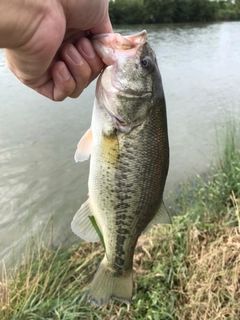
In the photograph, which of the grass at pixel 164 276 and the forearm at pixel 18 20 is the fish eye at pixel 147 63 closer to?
the forearm at pixel 18 20

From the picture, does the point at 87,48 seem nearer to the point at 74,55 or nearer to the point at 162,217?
the point at 74,55

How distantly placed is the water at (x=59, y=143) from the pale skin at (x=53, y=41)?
12.2 feet

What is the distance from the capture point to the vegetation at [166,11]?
35600 mm

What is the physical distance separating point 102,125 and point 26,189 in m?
5.70

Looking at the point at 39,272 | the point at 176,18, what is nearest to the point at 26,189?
the point at 39,272

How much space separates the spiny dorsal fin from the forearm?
935 millimetres

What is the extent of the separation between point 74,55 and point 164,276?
2.55 metres

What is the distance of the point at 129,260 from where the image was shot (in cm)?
218

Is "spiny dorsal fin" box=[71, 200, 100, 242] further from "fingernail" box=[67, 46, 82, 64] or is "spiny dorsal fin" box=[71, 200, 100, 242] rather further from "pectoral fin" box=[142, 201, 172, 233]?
"fingernail" box=[67, 46, 82, 64]

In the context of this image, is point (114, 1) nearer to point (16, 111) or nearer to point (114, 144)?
point (16, 111)

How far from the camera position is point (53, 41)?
1.64m

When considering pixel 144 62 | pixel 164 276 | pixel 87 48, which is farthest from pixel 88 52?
pixel 164 276

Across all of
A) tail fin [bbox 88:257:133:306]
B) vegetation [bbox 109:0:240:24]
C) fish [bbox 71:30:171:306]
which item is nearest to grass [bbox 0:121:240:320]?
tail fin [bbox 88:257:133:306]

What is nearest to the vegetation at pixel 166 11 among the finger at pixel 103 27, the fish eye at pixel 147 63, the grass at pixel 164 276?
the grass at pixel 164 276
